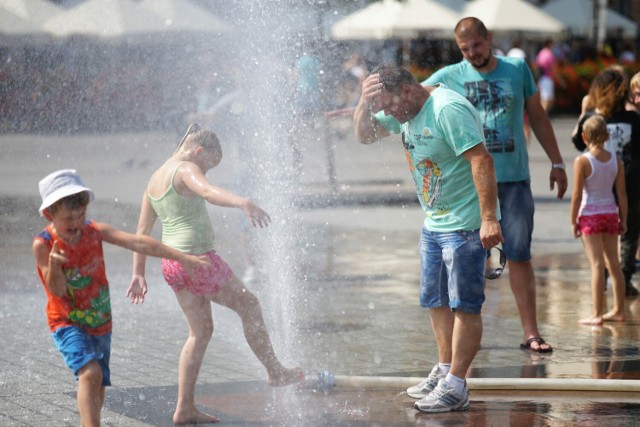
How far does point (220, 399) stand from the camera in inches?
232

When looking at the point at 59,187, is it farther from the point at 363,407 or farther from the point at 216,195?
the point at 363,407

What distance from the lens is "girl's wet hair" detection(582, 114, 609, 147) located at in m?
7.96

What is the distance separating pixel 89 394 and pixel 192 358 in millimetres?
926

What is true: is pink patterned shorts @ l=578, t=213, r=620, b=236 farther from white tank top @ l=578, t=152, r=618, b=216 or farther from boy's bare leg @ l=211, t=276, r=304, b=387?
boy's bare leg @ l=211, t=276, r=304, b=387

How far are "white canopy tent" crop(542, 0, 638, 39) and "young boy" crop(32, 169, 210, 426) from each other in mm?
33806

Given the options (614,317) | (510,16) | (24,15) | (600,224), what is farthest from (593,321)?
(510,16)

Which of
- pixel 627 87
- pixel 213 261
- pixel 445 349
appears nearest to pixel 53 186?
pixel 213 261

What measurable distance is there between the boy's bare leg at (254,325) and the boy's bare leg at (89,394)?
997mm

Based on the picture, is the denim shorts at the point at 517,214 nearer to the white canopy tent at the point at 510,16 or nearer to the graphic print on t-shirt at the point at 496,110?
the graphic print on t-shirt at the point at 496,110

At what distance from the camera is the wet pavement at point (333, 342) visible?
565 cm

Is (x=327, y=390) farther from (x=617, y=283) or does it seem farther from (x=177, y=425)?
(x=617, y=283)

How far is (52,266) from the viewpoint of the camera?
4566mm

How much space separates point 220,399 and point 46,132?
22553 millimetres

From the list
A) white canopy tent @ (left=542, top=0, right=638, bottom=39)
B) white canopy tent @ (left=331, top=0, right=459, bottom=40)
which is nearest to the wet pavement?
white canopy tent @ (left=331, top=0, right=459, bottom=40)
